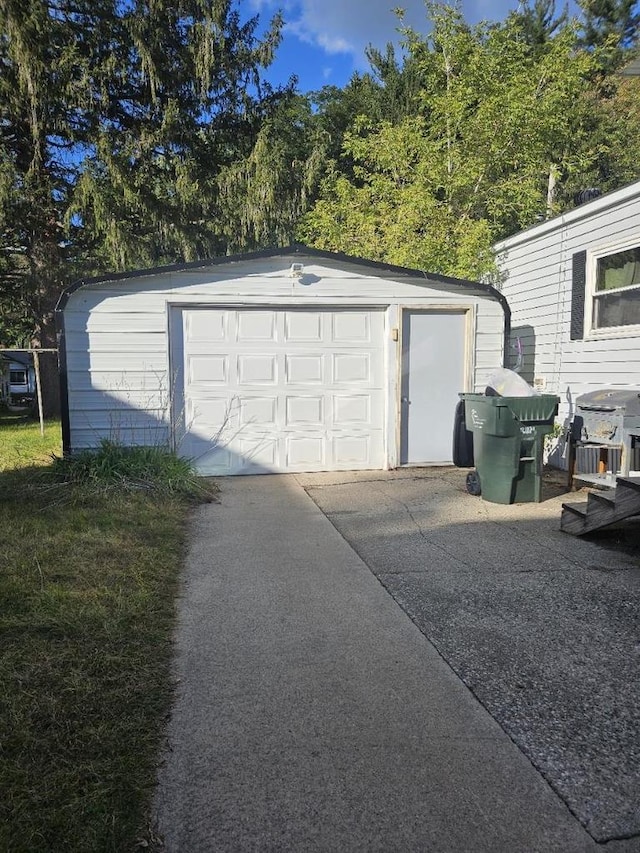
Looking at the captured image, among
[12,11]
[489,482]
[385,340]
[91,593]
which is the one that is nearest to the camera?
[91,593]

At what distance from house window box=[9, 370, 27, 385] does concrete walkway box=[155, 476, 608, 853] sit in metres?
24.2

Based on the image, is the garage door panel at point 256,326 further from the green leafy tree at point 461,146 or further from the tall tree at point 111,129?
the tall tree at point 111,129

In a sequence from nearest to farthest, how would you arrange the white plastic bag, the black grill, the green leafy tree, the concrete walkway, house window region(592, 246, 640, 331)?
the concrete walkway, the black grill, the white plastic bag, house window region(592, 246, 640, 331), the green leafy tree

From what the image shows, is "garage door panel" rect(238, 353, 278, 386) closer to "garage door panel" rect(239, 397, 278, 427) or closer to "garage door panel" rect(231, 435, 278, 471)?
"garage door panel" rect(239, 397, 278, 427)

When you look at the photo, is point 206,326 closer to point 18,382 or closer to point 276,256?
point 276,256

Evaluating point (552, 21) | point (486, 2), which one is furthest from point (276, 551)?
point (552, 21)

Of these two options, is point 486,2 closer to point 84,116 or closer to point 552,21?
point 552,21

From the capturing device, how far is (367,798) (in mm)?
1886

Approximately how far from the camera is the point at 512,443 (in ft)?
19.3

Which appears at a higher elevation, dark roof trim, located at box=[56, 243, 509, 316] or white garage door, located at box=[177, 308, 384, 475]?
dark roof trim, located at box=[56, 243, 509, 316]

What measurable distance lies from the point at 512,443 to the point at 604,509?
151 cm

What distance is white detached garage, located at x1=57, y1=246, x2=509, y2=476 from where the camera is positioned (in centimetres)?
710

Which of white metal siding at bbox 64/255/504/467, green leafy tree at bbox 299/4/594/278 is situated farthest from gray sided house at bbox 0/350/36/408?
white metal siding at bbox 64/255/504/467

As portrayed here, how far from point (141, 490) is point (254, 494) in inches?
49.3
